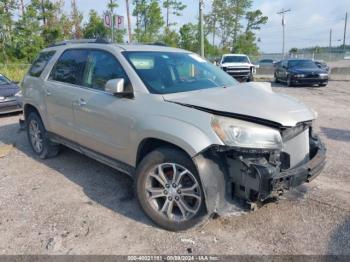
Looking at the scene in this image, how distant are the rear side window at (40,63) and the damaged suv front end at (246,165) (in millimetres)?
3474

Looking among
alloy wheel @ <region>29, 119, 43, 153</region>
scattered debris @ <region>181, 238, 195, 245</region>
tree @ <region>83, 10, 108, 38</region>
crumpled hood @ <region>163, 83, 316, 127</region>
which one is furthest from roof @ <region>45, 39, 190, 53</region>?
tree @ <region>83, 10, 108, 38</region>

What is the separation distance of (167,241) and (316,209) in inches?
68.7

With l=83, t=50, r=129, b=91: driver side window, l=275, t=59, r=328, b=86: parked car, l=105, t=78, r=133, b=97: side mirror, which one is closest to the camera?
l=105, t=78, r=133, b=97: side mirror

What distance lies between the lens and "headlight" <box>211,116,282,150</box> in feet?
9.18

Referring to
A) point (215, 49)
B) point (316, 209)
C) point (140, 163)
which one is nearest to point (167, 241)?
point (140, 163)

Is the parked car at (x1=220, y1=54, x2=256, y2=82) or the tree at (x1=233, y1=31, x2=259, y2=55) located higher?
the tree at (x1=233, y1=31, x2=259, y2=55)

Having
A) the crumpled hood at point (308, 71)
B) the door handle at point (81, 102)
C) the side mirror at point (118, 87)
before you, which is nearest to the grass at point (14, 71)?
the crumpled hood at point (308, 71)

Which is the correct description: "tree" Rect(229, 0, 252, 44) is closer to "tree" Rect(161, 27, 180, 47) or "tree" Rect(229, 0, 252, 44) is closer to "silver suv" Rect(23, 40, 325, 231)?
"tree" Rect(161, 27, 180, 47)

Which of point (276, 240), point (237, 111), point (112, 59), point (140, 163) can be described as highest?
point (112, 59)

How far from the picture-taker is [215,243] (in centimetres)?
301

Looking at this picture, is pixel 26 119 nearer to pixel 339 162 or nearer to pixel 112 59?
pixel 112 59

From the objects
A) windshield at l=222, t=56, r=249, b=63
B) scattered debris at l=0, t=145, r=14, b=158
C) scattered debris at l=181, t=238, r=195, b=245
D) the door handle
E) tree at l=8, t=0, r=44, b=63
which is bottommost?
scattered debris at l=181, t=238, r=195, b=245

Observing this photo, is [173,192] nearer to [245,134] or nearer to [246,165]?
[246,165]

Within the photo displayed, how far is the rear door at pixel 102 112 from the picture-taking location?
3.56 meters
